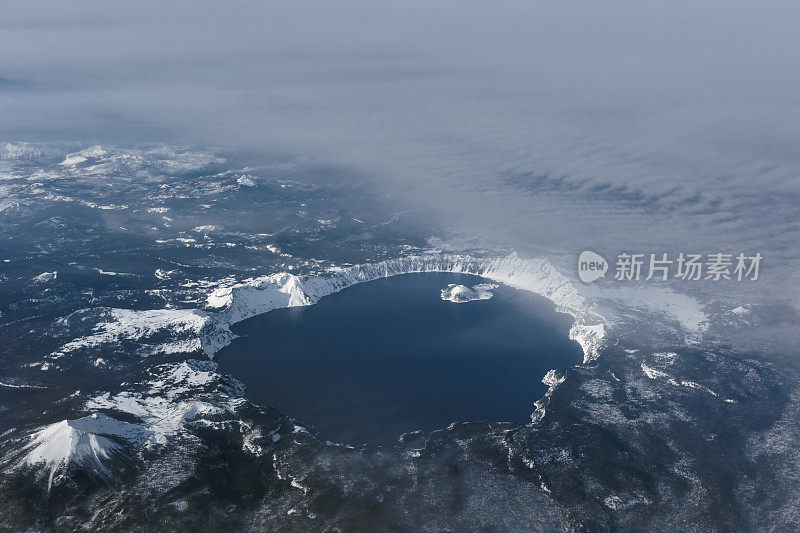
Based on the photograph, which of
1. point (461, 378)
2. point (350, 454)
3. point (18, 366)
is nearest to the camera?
point (350, 454)

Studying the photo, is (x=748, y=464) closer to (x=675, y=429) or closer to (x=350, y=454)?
(x=675, y=429)

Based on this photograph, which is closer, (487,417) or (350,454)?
(350,454)

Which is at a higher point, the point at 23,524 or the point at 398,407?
the point at 23,524

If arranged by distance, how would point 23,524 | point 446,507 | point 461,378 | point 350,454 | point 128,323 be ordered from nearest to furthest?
point 23,524 → point 446,507 → point 350,454 → point 461,378 → point 128,323

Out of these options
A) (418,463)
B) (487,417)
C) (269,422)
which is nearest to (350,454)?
(418,463)

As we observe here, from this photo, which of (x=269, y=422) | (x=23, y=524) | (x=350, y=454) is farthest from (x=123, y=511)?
(x=350, y=454)

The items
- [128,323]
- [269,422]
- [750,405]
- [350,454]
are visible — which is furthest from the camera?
[128,323]

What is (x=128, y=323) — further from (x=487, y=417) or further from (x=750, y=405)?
(x=750, y=405)

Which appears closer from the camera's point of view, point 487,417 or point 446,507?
point 446,507

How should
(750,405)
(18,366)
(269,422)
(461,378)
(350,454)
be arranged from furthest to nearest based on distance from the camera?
1. (461,378)
2. (18,366)
3. (750,405)
4. (269,422)
5. (350,454)
